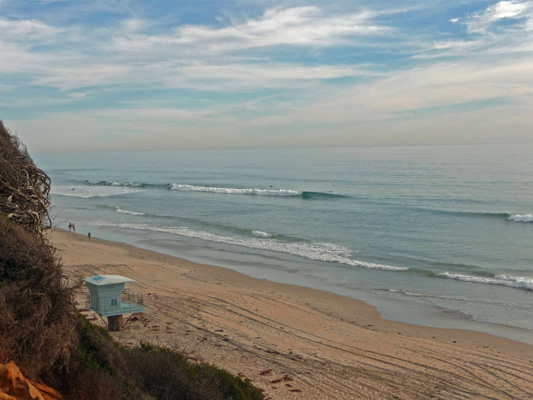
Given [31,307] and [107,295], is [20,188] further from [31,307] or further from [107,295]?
[107,295]

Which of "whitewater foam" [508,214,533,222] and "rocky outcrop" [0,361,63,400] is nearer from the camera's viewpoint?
"rocky outcrop" [0,361,63,400]

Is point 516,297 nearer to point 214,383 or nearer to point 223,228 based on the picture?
point 214,383

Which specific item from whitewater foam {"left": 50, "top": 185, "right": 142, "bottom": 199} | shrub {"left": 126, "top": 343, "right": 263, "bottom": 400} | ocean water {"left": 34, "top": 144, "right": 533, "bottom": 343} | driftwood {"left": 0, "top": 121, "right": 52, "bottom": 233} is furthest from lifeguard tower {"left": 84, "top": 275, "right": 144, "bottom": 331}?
whitewater foam {"left": 50, "top": 185, "right": 142, "bottom": 199}

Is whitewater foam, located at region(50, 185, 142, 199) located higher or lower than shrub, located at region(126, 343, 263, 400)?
higher

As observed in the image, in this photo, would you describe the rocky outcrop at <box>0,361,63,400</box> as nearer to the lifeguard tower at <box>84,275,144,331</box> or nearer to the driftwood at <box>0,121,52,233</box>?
the driftwood at <box>0,121,52,233</box>

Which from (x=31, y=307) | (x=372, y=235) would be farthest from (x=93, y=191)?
(x=31, y=307)

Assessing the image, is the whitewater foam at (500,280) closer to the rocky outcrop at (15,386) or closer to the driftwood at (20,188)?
the driftwood at (20,188)

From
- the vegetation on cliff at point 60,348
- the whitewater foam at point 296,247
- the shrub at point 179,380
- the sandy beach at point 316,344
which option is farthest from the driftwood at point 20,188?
the whitewater foam at point 296,247
